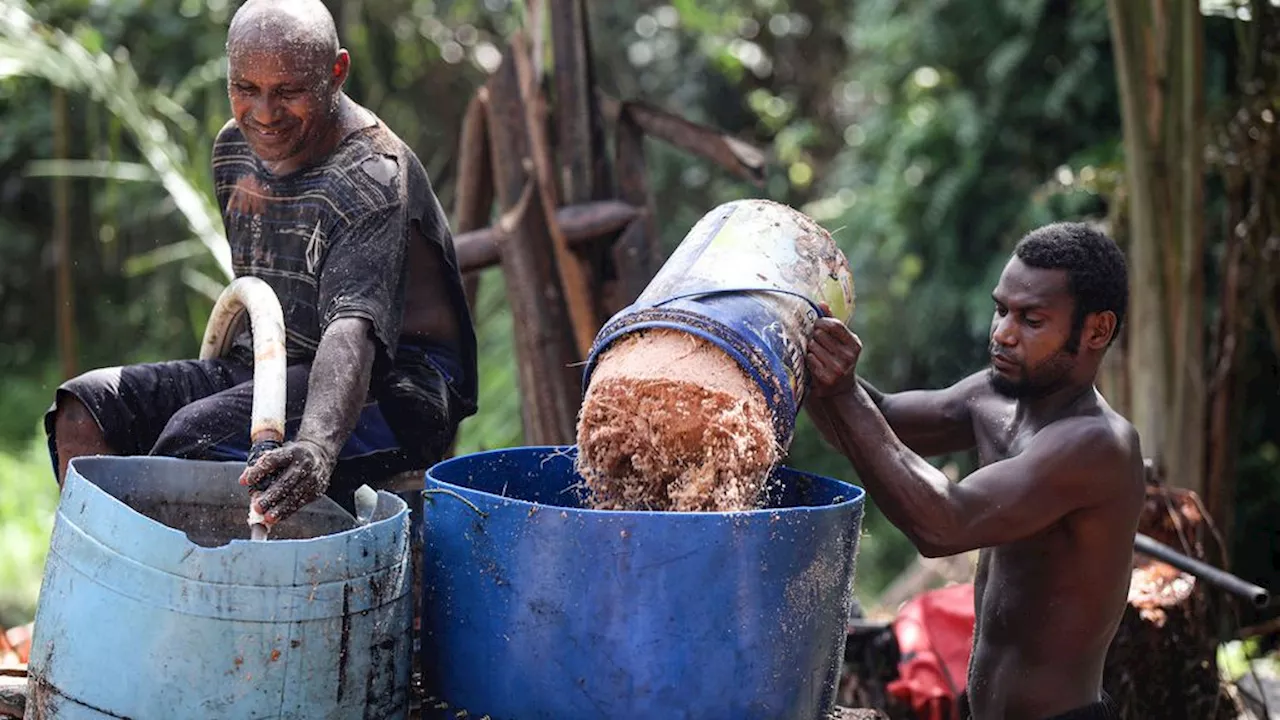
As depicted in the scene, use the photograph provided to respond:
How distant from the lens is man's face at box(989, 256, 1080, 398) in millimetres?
3299

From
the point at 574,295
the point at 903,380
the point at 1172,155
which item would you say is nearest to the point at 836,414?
the point at 574,295

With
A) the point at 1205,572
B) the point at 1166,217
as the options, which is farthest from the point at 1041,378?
the point at 1166,217

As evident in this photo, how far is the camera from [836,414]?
10.3 feet

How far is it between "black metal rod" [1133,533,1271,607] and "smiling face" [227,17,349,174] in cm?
239

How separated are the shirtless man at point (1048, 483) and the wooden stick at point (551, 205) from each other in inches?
72.0

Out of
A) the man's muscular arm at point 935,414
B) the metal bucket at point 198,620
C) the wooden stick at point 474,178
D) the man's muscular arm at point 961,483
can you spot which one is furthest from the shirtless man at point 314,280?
the wooden stick at point 474,178

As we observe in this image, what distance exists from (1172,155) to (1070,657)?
2.98 metres

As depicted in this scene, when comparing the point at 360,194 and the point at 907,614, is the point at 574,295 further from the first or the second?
the point at 360,194

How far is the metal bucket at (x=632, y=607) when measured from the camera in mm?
2631

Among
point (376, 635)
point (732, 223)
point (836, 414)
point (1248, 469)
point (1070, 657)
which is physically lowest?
point (1248, 469)

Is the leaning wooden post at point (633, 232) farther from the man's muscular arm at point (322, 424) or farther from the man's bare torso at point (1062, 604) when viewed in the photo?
the man's muscular arm at point (322, 424)

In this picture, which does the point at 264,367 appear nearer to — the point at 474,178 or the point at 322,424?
the point at 322,424

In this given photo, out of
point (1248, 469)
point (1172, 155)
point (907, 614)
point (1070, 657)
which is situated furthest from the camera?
point (1248, 469)

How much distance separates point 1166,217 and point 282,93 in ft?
12.4
